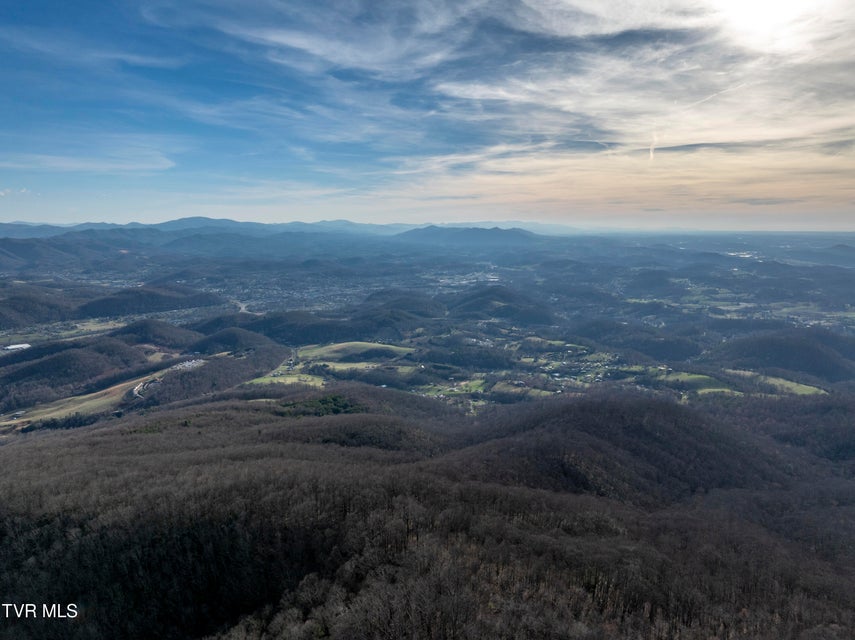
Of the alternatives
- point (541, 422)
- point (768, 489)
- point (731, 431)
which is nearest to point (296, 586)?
point (541, 422)

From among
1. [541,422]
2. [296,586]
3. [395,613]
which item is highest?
[395,613]

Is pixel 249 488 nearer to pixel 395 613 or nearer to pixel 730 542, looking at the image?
pixel 395 613

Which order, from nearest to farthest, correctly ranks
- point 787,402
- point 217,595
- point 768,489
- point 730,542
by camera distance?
1. point 217,595
2. point 730,542
3. point 768,489
4. point 787,402

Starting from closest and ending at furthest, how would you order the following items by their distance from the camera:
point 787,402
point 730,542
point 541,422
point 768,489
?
point 730,542, point 768,489, point 541,422, point 787,402

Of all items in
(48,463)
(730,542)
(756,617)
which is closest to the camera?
(756,617)

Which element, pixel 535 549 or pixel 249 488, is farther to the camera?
pixel 249 488

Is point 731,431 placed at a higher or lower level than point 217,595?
→ lower

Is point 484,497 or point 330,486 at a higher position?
point 330,486

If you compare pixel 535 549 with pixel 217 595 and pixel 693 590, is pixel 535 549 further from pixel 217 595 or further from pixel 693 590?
pixel 217 595

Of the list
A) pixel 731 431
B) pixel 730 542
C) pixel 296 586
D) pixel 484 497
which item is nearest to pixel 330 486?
pixel 296 586
